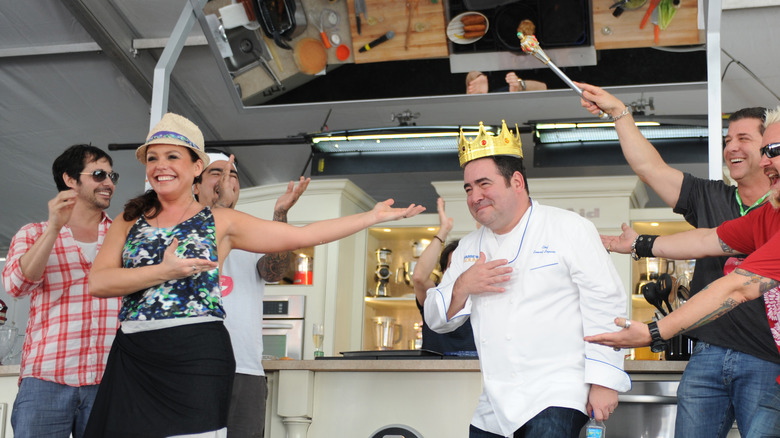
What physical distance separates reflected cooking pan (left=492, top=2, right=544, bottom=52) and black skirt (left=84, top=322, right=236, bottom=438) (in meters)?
2.26

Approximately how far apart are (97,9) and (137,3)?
10.9 inches

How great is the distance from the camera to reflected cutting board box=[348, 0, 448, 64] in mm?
3766

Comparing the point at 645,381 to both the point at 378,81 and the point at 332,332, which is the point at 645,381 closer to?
the point at 378,81

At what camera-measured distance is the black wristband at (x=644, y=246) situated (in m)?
2.40

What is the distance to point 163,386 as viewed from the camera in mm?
1921

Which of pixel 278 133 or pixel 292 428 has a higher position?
pixel 278 133

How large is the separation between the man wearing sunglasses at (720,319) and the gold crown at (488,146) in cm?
37

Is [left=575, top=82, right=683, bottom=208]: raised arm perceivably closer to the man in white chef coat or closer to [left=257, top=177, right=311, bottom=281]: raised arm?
the man in white chef coat

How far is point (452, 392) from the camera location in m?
2.91

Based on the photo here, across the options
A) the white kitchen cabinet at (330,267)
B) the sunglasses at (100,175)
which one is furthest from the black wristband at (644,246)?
the white kitchen cabinet at (330,267)

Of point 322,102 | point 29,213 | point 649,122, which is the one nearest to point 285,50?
point 322,102

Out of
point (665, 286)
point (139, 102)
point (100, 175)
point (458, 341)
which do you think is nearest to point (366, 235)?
point (139, 102)

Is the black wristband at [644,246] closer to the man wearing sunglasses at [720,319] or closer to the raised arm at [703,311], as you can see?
the man wearing sunglasses at [720,319]

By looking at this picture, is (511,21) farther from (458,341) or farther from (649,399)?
(649,399)
